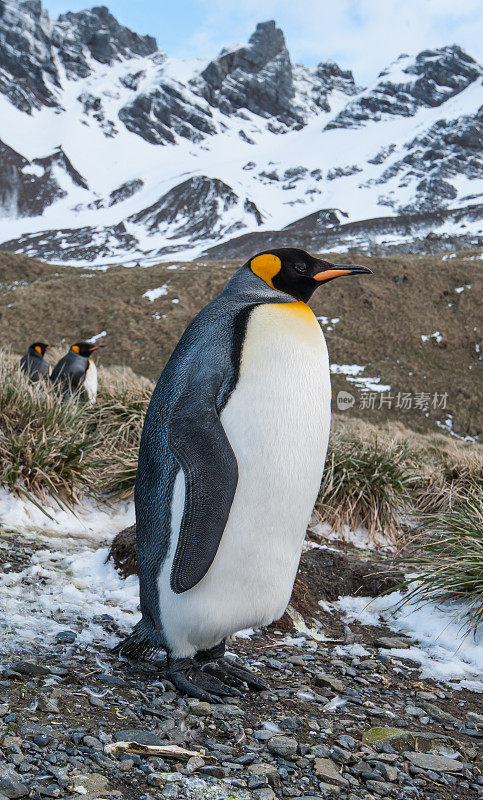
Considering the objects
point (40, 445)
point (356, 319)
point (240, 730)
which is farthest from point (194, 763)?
point (356, 319)

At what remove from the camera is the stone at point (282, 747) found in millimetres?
2201

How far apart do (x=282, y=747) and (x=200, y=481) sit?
95 cm

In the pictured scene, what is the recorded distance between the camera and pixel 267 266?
3.03 m

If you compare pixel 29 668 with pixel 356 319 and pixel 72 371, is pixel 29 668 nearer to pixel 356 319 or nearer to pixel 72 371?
pixel 72 371

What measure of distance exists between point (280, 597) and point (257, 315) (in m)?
1.21

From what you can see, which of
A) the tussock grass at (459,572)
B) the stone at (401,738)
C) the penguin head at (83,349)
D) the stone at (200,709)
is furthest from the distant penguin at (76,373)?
the stone at (401,738)

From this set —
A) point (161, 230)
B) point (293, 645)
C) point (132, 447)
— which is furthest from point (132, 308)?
point (161, 230)

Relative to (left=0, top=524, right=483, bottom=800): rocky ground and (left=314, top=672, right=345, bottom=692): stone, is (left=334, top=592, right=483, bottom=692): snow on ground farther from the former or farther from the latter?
(left=314, top=672, right=345, bottom=692): stone

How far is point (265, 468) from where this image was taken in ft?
8.68

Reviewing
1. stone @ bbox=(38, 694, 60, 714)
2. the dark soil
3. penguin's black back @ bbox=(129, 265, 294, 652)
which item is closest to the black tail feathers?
penguin's black back @ bbox=(129, 265, 294, 652)

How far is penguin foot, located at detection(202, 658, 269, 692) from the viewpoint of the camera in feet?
9.11

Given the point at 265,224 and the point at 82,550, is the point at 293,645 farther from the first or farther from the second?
the point at 265,224

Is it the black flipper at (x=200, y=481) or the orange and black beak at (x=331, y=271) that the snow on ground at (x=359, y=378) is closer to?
the orange and black beak at (x=331, y=271)

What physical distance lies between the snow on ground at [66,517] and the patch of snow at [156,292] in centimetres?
3104
